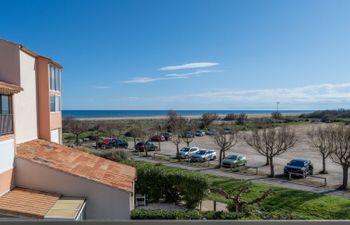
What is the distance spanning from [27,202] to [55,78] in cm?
1019

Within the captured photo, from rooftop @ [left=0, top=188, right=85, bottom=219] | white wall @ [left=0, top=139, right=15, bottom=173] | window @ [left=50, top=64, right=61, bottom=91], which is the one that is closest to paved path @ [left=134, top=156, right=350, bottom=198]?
window @ [left=50, top=64, right=61, bottom=91]

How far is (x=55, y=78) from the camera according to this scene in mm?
18406

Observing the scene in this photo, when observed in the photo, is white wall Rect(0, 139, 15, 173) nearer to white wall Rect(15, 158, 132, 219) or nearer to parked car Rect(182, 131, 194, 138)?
white wall Rect(15, 158, 132, 219)

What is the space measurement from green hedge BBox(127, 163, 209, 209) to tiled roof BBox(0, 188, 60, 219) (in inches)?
269

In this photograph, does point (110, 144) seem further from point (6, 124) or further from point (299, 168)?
point (6, 124)

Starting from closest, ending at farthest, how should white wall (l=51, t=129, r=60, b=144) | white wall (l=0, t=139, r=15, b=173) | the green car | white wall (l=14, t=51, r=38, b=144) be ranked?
white wall (l=0, t=139, r=15, b=173)
white wall (l=14, t=51, r=38, b=144)
white wall (l=51, t=129, r=60, b=144)
the green car

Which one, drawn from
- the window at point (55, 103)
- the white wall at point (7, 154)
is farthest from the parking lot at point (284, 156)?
the white wall at point (7, 154)

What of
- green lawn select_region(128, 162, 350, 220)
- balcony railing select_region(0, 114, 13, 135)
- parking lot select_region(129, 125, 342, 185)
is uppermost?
balcony railing select_region(0, 114, 13, 135)

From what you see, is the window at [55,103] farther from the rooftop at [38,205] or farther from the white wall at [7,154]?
the rooftop at [38,205]

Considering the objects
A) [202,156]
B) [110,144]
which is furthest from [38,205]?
[110,144]

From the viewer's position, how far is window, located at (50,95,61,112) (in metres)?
17.7

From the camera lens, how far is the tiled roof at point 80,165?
11.4m

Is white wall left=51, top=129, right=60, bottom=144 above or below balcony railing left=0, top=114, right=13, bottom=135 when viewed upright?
below

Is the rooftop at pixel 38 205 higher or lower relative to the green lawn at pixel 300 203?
higher
